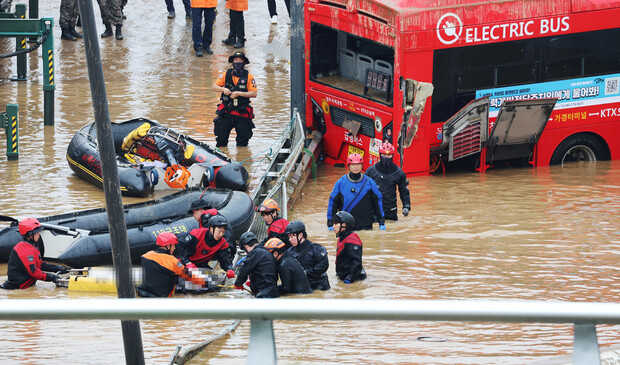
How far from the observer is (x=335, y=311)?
2.56 metres

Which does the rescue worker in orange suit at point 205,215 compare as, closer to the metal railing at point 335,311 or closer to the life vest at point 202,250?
the life vest at point 202,250

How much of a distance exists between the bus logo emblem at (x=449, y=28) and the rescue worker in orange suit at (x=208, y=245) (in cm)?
562

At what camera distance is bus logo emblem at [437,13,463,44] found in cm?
1491

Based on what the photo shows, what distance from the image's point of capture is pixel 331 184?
51.9ft

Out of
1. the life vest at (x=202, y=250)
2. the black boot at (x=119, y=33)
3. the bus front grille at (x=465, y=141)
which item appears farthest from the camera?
the black boot at (x=119, y=33)

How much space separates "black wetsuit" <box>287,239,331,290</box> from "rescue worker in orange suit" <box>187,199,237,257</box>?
52.3 inches

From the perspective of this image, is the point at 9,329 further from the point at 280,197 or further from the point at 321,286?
the point at 280,197

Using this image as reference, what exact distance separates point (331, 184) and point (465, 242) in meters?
4.00

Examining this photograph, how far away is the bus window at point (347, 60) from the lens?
1587 centimetres

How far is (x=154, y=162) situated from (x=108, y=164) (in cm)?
903

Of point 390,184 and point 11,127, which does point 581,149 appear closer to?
point 390,184

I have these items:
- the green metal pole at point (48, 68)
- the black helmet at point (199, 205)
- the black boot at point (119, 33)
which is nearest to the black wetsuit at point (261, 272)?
Answer: the black helmet at point (199, 205)

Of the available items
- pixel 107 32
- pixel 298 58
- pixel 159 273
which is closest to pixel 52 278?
pixel 159 273

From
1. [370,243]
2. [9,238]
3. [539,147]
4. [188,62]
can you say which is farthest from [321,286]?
[188,62]
